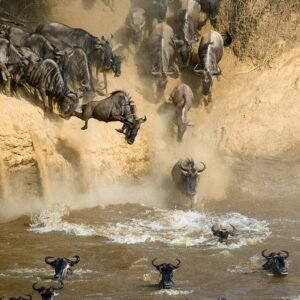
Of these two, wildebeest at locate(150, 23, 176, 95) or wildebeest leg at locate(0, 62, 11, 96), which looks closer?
wildebeest leg at locate(0, 62, 11, 96)

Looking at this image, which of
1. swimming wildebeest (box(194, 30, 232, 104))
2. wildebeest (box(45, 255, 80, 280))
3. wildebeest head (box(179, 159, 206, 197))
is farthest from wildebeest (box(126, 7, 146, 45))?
wildebeest (box(45, 255, 80, 280))

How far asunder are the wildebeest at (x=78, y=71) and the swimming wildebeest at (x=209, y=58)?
355 centimetres

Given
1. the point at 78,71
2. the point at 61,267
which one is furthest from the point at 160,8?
the point at 61,267

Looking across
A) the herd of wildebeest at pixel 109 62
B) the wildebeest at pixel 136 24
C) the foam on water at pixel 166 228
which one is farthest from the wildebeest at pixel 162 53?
the foam on water at pixel 166 228

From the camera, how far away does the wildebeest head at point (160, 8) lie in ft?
78.0

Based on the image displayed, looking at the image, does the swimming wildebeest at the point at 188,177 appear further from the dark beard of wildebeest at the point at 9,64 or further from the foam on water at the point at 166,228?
the dark beard of wildebeest at the point at 9,64

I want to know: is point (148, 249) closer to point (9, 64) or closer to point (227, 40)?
point (9, 64)

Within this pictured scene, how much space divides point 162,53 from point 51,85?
4.71 m

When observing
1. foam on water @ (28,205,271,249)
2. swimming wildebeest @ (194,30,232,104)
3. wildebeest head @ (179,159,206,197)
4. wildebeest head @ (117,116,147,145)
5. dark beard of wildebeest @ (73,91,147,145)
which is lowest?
foam on water @ (28,205,271,249)

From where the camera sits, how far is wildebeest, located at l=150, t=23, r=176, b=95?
75.1ft

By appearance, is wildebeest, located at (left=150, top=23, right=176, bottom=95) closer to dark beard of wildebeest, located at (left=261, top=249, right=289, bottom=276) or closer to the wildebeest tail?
the wildebeest tail

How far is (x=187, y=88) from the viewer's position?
22188 mm

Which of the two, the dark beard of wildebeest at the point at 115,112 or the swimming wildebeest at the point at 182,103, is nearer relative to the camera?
the dark beard of wildebeest at the point at 115,112

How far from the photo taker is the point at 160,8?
23781mm
